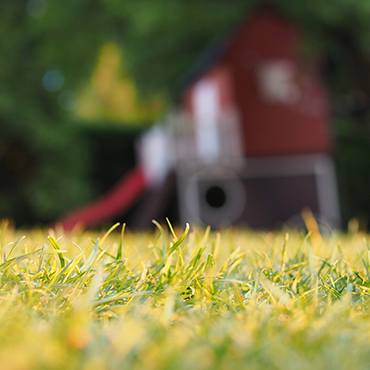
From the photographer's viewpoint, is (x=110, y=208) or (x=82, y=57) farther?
(x=110, y=208)

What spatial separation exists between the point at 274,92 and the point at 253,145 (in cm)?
172

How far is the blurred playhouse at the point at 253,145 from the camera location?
13.4 metres

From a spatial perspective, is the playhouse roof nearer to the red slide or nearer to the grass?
the red slide

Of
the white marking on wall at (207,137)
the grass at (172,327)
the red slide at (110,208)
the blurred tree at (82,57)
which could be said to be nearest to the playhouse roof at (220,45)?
the blurred tree at (82,57)

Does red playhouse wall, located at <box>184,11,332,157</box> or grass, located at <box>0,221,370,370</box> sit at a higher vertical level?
red playhouse wall, located at <box>184,11,332,157</box>

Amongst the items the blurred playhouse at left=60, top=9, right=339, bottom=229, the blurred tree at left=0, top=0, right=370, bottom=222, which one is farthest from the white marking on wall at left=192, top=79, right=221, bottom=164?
the blurred tree at left=0, top=0, right=370, bottom=222

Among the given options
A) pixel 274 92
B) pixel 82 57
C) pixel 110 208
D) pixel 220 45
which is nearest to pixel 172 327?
pixel 220 45

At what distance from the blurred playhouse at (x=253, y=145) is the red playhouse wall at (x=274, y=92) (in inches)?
1.1

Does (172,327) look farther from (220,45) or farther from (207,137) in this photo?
(207,137)

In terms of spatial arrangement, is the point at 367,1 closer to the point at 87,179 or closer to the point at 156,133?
the point at 156,133

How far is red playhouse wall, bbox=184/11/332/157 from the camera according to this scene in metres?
14.4

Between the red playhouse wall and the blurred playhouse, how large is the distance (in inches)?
1.1

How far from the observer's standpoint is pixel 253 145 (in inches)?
559

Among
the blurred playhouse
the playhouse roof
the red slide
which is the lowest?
the red slide
